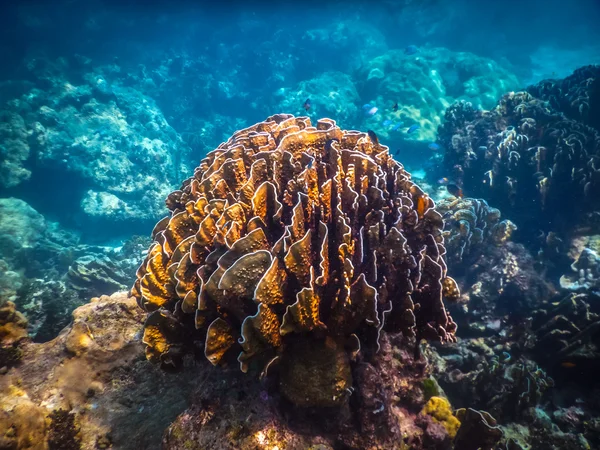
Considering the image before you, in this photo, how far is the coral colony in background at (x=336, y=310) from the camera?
2.18 meters

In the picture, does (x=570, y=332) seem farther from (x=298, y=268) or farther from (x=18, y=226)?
(x=18, y=226)

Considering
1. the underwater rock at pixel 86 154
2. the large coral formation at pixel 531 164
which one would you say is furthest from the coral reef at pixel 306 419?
the underwater rock at pixel 86 154

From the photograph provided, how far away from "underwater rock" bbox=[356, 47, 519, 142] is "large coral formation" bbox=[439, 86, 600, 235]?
6.42 metres

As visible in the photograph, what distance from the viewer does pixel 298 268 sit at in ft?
6.93

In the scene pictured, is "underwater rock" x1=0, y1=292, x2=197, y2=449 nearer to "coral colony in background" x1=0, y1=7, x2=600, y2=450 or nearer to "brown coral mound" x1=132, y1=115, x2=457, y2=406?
"coral colony in background" x1=0, y1=7, x2=600, y2=450

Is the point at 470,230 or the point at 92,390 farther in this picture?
the point at 470,230

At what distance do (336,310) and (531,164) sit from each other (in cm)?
838

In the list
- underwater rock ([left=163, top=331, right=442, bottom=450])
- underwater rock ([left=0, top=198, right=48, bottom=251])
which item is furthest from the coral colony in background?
underwater rock ([left=0, top=198, right=48, bottom=251])

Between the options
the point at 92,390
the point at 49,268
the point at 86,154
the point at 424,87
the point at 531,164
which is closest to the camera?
the point at 92,390

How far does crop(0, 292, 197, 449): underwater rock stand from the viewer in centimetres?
260

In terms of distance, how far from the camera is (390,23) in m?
35.9

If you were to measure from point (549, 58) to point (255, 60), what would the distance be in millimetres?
38187

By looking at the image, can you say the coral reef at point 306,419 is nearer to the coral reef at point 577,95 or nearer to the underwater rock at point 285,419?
the underwater rock at point 285,419

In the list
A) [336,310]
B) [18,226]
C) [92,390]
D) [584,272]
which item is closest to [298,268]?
[336,310]
